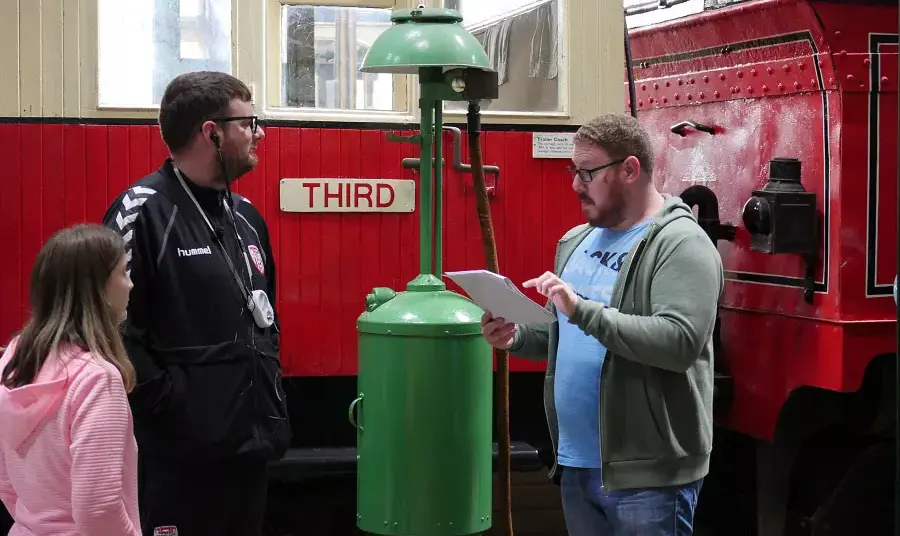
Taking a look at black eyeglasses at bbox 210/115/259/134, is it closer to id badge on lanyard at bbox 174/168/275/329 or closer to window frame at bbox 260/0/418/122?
id badge on lanyard at bbox 174/168/275/329

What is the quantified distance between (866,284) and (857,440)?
0.70 meters

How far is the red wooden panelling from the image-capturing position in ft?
12.2

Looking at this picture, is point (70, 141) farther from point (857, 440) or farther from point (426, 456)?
point (857, 440)

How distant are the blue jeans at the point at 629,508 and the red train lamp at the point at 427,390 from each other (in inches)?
28.5

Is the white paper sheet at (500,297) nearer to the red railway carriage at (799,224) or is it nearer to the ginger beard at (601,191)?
the ginger beard at (601,191)

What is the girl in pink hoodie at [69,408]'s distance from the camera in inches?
84.5

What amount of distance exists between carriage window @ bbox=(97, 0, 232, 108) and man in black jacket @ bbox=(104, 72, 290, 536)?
0.83m

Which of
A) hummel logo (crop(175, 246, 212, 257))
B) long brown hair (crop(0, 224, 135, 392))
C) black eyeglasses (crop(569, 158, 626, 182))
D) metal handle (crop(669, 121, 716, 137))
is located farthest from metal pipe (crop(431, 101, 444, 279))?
long brown hair (crop(0, 224, 135, 392))

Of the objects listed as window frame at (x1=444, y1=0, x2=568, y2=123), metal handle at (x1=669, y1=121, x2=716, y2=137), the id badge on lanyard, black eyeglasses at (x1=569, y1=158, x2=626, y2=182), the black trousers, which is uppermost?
window frame at (x1=444, y1=0, x2=568, y2=123)

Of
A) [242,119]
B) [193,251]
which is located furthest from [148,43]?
[193,251]

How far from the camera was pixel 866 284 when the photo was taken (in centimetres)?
370

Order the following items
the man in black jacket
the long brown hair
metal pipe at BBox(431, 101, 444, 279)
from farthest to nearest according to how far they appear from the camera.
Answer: metal pipe at BBox(431, 101, 444, 279) < the man in black jacket < the long brown hair

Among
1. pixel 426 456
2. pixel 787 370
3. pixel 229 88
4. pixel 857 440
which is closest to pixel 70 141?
pixel 229 88

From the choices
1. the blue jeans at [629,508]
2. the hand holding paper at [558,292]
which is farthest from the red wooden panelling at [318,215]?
the hand holding paper at [558,292]
